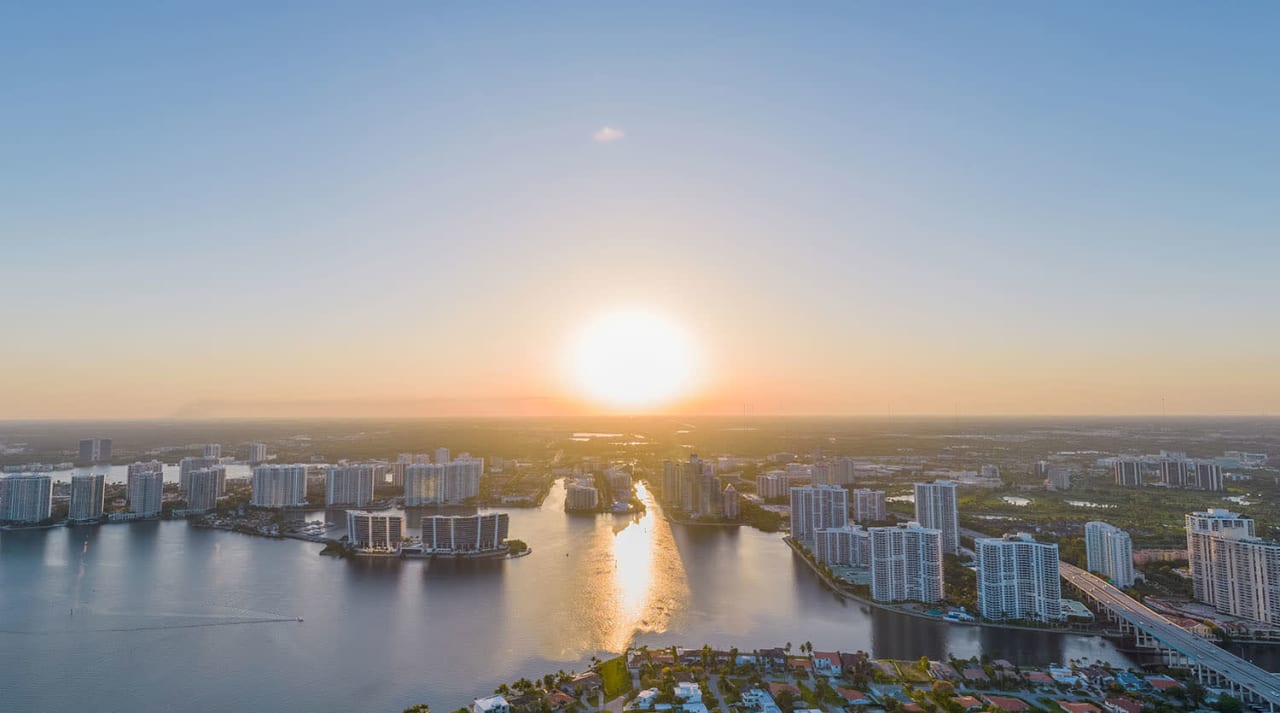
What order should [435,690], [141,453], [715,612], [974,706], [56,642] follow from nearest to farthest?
[974,706], [435,690], [56,642], [715,612], [141,453]

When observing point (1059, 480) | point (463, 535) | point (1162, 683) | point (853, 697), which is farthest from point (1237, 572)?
point (1059, 480)

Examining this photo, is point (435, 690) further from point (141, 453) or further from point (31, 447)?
point (31, 447)

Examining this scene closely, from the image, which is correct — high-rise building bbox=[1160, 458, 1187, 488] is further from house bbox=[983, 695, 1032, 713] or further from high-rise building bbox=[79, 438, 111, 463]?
high-rise building bbox=[79, 438, 111, 463]

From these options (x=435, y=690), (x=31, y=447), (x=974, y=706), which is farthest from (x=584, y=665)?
(x=31, y=447)

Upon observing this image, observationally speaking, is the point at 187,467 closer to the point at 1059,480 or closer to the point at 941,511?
the point at 941,511

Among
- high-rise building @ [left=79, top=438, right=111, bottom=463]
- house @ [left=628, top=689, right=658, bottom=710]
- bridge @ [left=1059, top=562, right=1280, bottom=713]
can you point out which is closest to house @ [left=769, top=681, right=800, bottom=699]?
house @ [left=628, top=689, right=658, bottom=710]
